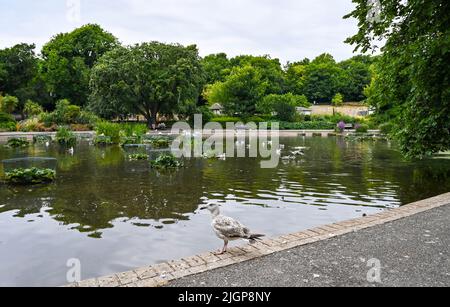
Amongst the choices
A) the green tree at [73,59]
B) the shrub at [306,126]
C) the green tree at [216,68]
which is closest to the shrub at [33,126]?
the green tree at [73,59]

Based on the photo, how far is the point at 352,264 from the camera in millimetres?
4965

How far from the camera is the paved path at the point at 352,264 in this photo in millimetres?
4457

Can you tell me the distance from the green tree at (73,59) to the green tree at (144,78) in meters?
11.9

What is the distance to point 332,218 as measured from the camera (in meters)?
9.03

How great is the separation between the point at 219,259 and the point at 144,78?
4529cm

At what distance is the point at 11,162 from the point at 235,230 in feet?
53.9

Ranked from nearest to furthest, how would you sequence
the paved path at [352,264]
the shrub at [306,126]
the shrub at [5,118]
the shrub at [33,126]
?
the paved path at [352,264], the shrub at [33,126], the shrub at [5,118], the shrub at [306,126]

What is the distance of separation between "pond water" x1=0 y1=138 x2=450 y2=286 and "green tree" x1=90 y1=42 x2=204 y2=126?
100ft

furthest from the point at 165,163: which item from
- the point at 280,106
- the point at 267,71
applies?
the point at 267,71

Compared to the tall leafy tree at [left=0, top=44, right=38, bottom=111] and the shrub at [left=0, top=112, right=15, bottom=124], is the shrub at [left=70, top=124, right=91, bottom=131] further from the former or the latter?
the tall leafy tree at [left=0, top=44, right=38, bottom=111]

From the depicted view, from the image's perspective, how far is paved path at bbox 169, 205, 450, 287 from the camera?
4.46 m

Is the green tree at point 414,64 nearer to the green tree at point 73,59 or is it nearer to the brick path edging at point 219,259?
the brick path edging at point 219,259

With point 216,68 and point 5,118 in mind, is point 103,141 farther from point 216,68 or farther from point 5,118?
point 216,68
